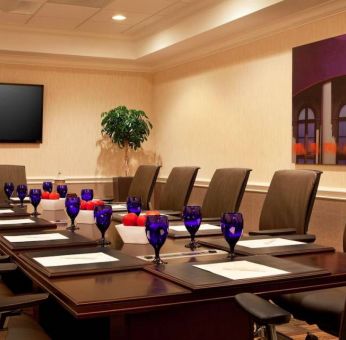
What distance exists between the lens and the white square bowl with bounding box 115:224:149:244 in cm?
236

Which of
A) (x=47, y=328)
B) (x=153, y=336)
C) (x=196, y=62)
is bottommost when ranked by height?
(x=47, y=328)

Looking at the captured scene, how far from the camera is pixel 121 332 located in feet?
5.19

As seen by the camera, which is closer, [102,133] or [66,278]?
[66,278]

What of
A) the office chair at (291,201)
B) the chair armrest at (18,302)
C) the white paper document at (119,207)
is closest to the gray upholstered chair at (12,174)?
the white paper document at (119,207)

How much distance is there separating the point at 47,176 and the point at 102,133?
3.14ft

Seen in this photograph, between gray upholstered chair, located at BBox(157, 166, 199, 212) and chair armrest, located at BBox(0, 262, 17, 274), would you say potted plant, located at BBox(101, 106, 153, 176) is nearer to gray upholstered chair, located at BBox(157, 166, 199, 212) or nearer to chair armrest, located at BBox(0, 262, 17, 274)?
gray upholstered chair, located at BBox(157, 166, 199, 212)

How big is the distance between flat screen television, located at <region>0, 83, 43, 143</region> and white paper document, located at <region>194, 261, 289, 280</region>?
5.85 metres

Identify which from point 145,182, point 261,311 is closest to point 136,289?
point 261,311

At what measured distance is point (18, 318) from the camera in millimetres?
2135

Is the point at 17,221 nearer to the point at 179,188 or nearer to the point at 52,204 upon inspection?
the point at 52,204

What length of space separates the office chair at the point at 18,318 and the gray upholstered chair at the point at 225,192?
170 centimetres

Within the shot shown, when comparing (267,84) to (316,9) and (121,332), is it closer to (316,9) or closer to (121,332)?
(316,9)

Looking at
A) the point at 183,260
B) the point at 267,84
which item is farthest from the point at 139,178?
the point at 183,260

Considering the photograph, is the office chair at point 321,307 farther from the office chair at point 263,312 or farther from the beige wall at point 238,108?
the beige wall at point 238,108
